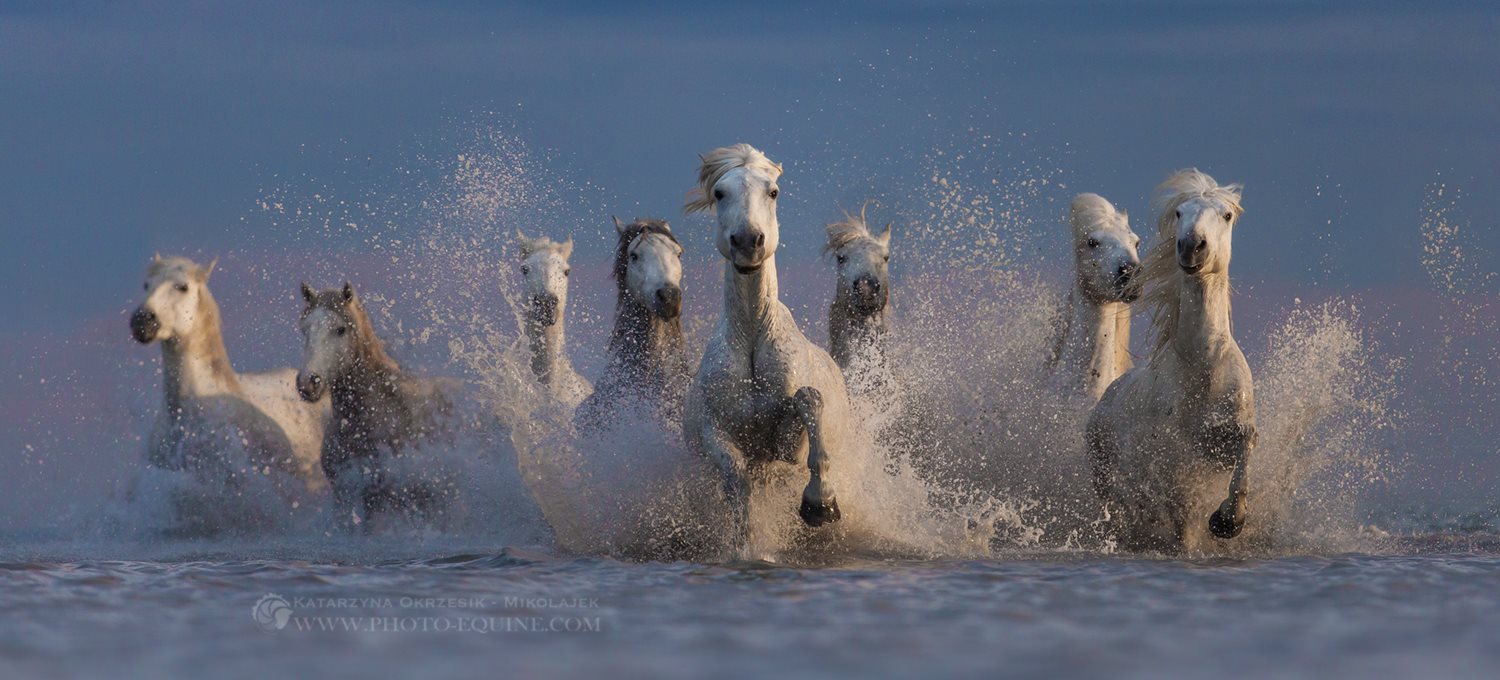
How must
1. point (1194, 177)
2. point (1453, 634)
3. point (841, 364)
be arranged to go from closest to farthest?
point (1453, 634)
point (1194, 177)
point (841, 364)

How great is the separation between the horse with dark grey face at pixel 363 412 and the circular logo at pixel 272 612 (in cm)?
336

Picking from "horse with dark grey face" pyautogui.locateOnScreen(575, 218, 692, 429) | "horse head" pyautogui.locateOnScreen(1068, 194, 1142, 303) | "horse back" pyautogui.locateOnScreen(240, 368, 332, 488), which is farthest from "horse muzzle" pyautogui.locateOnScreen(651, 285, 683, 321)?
"horse back" pyautogui.locateOnScreen(240, 368, 332, 488)

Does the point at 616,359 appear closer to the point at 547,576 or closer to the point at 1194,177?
the point at 547,576

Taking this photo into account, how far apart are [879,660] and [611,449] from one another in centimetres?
388

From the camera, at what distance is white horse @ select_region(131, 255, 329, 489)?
9.87 metres

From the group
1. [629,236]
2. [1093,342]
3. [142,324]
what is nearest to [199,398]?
[142,324]

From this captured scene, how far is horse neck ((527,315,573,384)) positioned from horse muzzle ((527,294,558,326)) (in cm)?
4

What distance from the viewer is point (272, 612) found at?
552 cm

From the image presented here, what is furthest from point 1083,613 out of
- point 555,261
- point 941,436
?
point 555,261

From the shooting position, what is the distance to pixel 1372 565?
6934mm

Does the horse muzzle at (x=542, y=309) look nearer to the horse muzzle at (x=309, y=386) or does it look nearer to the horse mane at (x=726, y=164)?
the horse muzzle at (x=309, y=386)

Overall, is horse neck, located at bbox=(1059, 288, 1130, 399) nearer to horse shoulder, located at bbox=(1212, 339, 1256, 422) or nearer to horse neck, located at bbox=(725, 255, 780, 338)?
horse shoulder, located at bbox=(1212, 339, 1256, 422)

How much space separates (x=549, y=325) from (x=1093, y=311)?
3.28 meters

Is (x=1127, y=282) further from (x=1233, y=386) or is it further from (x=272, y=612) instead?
(x=272, y=612)
